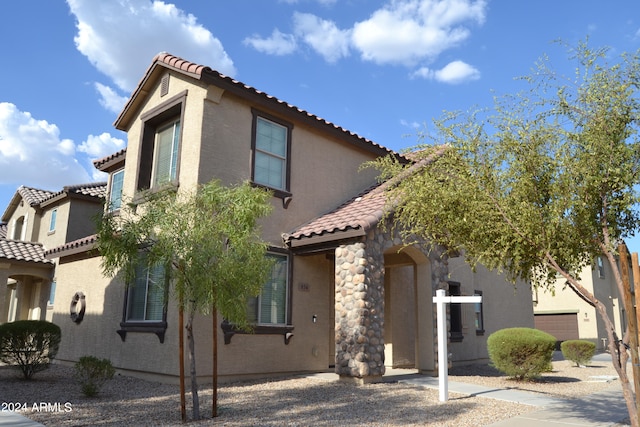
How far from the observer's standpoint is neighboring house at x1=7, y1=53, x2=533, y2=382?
11023mm

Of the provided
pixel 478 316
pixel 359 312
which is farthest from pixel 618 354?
pixel 478 316

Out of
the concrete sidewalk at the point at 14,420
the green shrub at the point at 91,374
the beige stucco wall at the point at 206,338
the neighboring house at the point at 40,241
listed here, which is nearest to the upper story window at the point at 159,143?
the beige stucco wall at the point at 206,338

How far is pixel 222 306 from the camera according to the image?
736 centimetres

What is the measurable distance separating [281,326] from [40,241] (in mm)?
13138

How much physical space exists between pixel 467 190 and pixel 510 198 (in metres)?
0.54

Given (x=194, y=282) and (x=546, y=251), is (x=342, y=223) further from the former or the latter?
(x=546, y=251)

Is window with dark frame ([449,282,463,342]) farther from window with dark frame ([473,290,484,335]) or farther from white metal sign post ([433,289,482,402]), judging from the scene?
white metal sign post ([433,289,482,402])

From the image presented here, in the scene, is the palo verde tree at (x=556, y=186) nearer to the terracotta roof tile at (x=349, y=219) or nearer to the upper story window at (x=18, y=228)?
the terracotta roof tile at (x=349, y=219)

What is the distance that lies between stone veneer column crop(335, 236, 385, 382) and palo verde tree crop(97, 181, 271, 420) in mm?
3453

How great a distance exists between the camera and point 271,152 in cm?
1285

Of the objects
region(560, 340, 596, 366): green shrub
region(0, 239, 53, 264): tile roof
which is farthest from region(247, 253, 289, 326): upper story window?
region(560, 340, 596, 366): green shrub

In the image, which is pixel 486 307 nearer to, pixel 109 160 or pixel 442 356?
pixel 442 356

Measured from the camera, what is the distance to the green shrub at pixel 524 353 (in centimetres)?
1230

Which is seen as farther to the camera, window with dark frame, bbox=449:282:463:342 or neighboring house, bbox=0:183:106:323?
neighboring house, bbox=0:183:106:323
